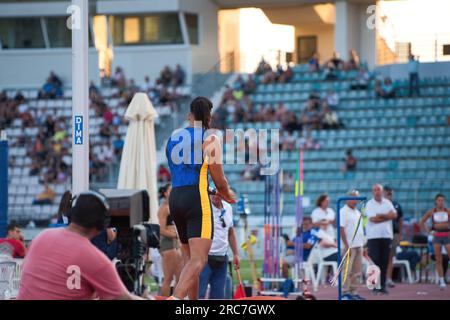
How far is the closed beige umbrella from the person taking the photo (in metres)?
16.5

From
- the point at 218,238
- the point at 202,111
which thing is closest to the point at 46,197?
the point at 218,238

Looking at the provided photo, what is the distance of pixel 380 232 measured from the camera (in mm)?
19016

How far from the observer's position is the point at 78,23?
11375 millimetres

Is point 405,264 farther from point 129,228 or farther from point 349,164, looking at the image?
point 129,228

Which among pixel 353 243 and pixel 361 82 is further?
pixel 361 82

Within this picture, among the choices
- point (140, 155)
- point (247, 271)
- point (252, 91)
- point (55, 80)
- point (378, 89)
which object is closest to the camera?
point (140, 155)

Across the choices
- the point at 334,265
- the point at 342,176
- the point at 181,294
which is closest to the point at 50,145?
the point at 342,176

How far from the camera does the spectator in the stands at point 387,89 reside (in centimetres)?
3328

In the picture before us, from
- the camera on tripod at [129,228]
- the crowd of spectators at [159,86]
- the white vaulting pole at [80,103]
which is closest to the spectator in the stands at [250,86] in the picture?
the crowd of spectators at [159,86]

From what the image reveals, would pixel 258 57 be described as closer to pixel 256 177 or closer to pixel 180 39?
pixel 180 39

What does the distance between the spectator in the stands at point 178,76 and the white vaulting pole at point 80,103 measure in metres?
25.4

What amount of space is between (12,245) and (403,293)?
263 inches

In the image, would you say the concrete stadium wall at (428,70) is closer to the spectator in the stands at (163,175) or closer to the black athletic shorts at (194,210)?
the spectator in the stands at (163,175)

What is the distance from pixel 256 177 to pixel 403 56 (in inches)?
315
